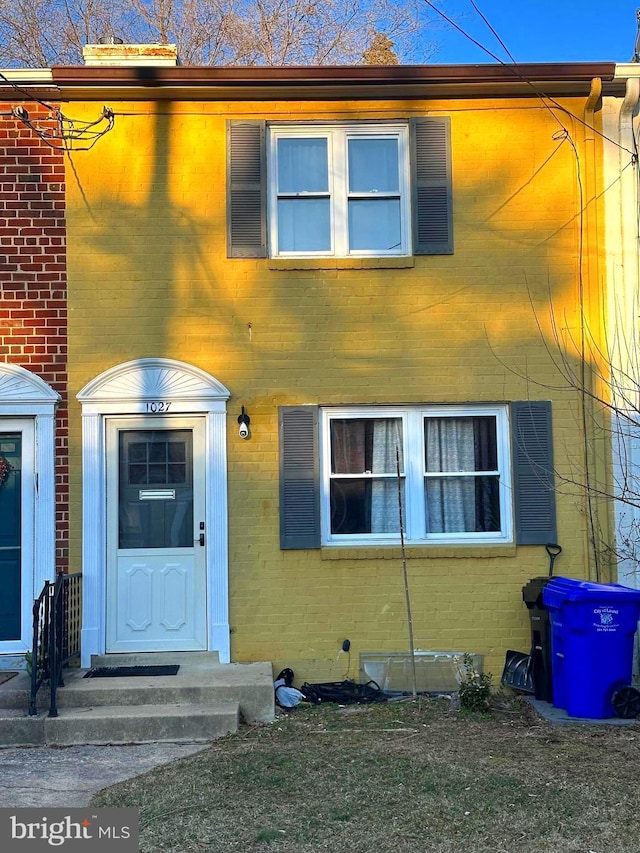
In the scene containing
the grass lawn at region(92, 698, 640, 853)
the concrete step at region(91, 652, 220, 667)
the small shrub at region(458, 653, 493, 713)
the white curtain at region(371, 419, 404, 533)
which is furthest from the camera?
the white curtain at region(371, 419, 404, 533)

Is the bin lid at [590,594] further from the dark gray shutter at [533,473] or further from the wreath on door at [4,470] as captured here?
the wreath on door at [4,470]

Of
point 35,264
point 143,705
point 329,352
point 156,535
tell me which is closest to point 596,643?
point 329,352

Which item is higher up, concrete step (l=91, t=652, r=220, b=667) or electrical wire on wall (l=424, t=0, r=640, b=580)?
electrical wire on wall (l=424, t=0, r=640, b=580)

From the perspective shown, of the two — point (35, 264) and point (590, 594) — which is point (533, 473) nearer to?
point (590, 594)

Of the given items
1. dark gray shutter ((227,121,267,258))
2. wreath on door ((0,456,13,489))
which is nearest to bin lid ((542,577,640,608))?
dark gray shutter ((227,121,267,258))

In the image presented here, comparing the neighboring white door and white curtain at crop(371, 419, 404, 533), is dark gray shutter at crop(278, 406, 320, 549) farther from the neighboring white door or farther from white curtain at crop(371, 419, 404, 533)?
the neighboring white door

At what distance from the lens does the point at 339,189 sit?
8.40 m

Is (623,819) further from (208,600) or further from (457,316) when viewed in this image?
(457,316)

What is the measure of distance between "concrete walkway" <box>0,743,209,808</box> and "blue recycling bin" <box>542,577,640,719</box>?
3.03m

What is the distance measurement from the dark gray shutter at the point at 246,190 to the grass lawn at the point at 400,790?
428cm

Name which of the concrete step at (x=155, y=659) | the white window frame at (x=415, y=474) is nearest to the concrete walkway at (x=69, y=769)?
the concrete step at (x=155, y=659)

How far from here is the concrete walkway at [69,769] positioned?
18.0 ft

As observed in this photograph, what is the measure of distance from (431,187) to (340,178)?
87 cm

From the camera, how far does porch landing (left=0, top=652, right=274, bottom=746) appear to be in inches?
266
